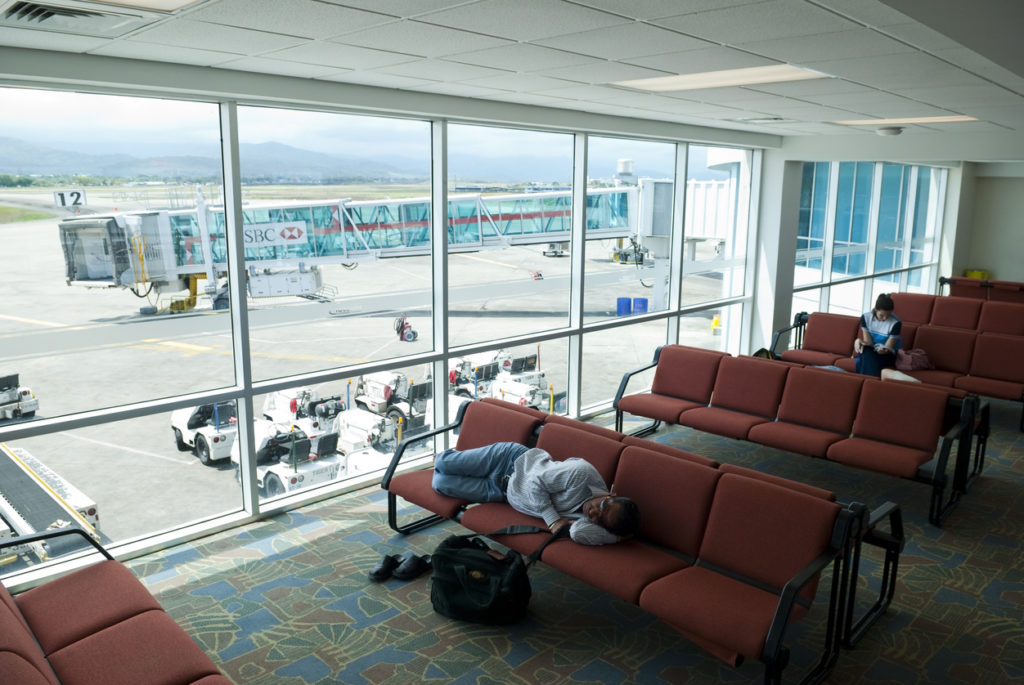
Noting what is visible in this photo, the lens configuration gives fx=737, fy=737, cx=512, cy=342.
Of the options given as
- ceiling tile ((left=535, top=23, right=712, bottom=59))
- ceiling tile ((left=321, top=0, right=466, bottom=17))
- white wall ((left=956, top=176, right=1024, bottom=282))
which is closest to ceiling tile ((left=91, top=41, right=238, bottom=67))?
ceiling tile ((left=321, top=0, right=466, bottom=17))

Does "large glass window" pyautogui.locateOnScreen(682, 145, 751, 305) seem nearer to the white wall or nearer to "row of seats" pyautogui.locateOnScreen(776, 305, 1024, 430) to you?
"row of seats" pyautogui.locateOnScreen(776, 305, 1024, 430)

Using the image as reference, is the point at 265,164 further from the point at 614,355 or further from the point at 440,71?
the point at 614,355

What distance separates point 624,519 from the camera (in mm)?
3779

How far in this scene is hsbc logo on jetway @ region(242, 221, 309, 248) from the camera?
5004 millimetres

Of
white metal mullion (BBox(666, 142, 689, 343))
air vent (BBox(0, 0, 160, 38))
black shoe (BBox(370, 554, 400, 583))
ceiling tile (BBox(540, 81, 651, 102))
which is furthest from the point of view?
white metal mullion (BBox(666, 142, 689, 343))

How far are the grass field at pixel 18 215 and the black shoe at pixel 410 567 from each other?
284 centimetres

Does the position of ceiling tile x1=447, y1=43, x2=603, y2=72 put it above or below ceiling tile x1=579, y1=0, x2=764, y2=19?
above

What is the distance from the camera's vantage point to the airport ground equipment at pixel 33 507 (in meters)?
4.23

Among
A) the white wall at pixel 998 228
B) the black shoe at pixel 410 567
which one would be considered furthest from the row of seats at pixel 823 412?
the white wall at pixel 998 228

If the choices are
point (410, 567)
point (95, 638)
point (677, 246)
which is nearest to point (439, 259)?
point (410, 567)

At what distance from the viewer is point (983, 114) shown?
230 inches

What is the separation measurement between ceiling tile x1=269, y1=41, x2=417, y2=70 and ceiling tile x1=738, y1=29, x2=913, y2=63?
1760mm

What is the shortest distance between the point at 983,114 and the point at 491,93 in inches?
155

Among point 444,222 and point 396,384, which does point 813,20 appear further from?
point 396,384
